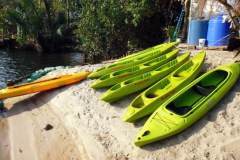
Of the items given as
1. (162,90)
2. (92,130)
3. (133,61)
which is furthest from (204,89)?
(133,61)

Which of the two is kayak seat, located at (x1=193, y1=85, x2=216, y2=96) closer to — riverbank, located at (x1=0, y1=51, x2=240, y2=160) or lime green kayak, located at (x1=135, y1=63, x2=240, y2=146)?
lime green kayak, located at (x1=135, y1=63, x2=240, y2=146)

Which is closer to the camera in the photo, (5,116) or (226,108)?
(226,108)

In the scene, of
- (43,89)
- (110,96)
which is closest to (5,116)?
(43,89)

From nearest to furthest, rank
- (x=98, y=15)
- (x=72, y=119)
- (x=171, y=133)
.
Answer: (x=171, y=133)
(x=72, y=119)
(x=98, y=15)

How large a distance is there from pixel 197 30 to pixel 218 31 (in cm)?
112

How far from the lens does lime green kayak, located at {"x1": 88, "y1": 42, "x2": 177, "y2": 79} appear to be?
10711 mm

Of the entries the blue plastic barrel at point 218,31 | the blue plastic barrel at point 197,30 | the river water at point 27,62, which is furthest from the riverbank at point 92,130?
the river water at point 27,62

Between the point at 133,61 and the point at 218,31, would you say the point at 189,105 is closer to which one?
the point at 133,61

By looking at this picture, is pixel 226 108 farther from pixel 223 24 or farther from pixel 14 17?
pixel 14 17

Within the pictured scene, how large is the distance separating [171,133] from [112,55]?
41.7 ft

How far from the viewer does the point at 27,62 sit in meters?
28.8

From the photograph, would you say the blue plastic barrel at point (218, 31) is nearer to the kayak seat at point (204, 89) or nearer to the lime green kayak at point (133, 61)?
the lime green kayak at point (133, 61)

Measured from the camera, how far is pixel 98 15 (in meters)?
18.8

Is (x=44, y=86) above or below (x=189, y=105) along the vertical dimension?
below
